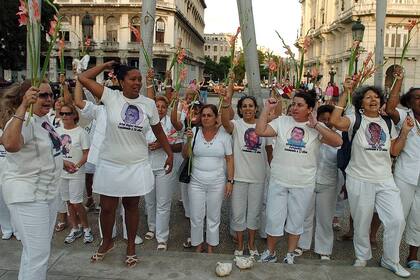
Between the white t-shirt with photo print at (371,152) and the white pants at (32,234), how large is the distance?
10.1ft

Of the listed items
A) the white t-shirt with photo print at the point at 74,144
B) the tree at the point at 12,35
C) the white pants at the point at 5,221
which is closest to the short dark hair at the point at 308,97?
the white t-shirt with photo print at the point at 74,144

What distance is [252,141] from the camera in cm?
499

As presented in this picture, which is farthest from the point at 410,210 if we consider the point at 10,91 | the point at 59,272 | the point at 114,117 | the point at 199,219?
the point at 10,91

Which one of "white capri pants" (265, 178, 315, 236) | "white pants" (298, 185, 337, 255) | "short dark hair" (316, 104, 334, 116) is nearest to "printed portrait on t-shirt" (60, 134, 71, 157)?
"white capri pants" (265, 178, 315, 236)

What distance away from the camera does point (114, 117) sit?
4.10 metres

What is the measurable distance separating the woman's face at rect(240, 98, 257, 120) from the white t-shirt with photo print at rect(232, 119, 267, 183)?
0.11 m

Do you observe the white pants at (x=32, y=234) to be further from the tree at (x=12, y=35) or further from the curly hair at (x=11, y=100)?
the tree at (x=12, y=35)

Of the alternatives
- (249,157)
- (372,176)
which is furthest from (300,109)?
(372,176)

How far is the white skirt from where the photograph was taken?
13.8ft

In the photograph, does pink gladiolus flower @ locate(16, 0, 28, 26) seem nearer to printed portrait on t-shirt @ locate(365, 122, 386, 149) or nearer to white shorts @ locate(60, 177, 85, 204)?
white shorts @ locate(60, 177, 85, 204)

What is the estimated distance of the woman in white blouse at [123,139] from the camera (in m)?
4.14

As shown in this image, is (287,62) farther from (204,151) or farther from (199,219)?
(199,219)

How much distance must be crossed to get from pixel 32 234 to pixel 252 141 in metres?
2.63

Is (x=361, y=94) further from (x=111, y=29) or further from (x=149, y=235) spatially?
(x=111, y=29)
